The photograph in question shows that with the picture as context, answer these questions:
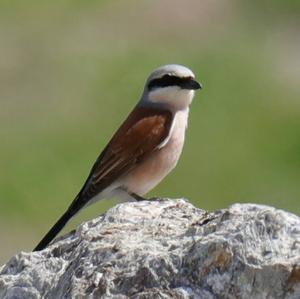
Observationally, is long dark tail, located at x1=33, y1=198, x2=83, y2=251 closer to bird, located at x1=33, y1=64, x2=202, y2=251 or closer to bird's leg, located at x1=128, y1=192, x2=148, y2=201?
bird, located at x1=33, y1=64, x2=202, y2=251

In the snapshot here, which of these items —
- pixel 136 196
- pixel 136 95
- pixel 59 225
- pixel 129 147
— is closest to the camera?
pixel 59 225

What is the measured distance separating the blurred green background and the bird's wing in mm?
4315

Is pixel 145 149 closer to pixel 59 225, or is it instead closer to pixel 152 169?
pixel 152 169

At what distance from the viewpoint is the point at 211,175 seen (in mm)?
15641

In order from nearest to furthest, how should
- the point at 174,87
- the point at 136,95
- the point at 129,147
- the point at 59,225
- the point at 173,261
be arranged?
1. the point at 173,261
2. the point at 59,225
3. the point at 129,147
4. the point at 174,87
5. the point at 136,95

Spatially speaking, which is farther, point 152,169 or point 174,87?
point 174,87

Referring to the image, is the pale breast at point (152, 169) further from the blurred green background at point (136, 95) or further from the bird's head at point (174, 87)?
the blurred green background at point (136, 95)

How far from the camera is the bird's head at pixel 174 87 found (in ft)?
28.8

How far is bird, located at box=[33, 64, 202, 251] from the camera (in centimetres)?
830

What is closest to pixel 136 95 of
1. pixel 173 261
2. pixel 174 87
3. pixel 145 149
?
pixel 174 87

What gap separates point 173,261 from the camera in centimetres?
479

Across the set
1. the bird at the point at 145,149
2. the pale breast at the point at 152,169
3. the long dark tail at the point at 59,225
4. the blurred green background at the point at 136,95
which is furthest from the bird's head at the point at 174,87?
the blurred green background at the point at 136,95

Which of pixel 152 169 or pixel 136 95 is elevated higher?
pixel 152 169

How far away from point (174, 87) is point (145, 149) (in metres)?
0.45
